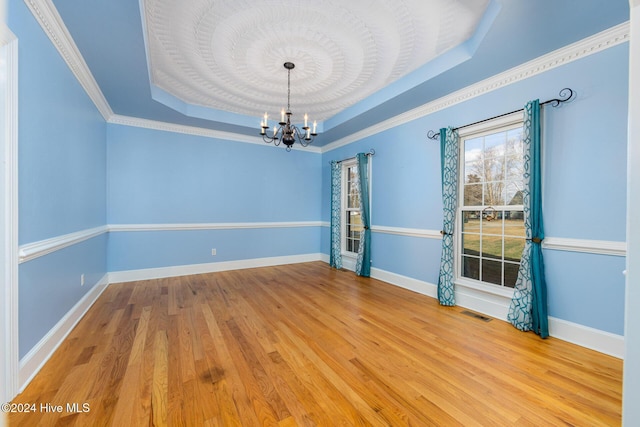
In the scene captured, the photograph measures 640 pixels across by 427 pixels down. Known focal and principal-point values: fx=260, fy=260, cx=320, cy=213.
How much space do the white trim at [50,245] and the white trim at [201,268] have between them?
1.33 metres

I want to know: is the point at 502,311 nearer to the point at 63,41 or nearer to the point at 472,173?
the point at 472,173

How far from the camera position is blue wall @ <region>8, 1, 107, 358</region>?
1.75 m

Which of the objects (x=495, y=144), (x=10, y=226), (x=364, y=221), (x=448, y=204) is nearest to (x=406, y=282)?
(x=364, y=221)

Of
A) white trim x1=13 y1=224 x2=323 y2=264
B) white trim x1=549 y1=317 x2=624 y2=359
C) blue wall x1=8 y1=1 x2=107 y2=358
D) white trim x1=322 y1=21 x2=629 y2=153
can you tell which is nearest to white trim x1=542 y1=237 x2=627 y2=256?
white trim x1=549 y1=317 x2=624 y2=359

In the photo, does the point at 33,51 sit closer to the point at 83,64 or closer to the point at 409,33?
the point at 83,64

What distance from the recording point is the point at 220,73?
319 cm

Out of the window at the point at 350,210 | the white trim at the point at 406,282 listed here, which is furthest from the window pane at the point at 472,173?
the window at the point at 350,210

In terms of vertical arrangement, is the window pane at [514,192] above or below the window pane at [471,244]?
above

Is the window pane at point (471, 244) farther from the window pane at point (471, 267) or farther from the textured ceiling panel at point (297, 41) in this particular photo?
the textured ceiling panel at point (297, 41)

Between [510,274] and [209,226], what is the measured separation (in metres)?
4.56

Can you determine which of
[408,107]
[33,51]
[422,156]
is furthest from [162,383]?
[408,107]

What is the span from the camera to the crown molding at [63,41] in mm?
1849

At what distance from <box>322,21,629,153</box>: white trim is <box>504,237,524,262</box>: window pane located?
1.66 m

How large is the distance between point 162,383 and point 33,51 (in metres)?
2.50
